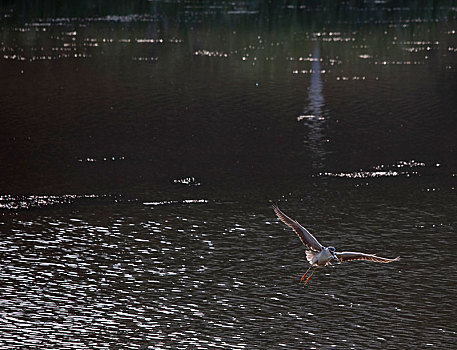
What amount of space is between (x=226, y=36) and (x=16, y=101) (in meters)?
16.6

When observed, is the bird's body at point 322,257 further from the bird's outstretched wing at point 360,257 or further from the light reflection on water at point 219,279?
the light reflection on water at point 219,279

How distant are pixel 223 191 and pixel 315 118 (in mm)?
8978

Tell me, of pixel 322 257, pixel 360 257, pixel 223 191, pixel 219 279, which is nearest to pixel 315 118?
pixel 223 191

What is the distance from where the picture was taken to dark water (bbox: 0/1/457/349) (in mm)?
17016

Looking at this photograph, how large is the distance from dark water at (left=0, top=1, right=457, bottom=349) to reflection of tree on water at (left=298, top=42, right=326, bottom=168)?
107mm

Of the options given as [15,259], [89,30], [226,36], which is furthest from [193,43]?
[15,259]

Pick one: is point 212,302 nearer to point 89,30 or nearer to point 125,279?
point 125,279

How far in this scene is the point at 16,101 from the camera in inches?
1382

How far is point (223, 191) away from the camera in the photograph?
24.0 m

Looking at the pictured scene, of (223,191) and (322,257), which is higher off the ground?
(322,257)

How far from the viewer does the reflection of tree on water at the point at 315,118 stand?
27.6m

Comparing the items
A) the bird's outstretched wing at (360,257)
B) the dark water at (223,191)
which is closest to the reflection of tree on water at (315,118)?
the dark water at (223,191)

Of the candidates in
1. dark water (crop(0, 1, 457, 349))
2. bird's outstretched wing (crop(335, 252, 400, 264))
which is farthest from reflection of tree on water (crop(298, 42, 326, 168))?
bird's outstretched wing (crop(335, 252, 400, 264))

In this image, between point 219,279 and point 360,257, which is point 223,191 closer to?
point 219,279
